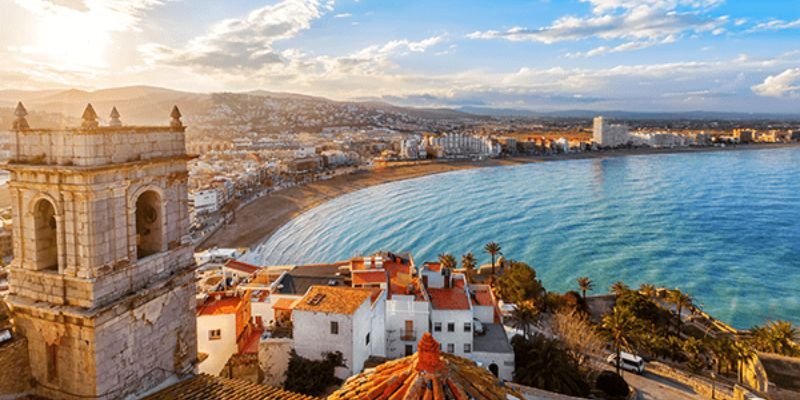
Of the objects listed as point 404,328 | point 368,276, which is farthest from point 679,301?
point 368,276

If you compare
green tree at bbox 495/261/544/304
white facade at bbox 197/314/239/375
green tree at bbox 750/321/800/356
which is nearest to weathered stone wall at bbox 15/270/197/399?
white facade at bbox 197/314/239/375

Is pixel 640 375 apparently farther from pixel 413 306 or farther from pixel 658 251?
pixel 658 251

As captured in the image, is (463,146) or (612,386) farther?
(463,146)

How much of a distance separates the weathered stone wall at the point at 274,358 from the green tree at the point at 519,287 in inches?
583

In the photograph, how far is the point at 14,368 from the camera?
718cm

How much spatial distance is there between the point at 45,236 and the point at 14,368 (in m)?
1.82

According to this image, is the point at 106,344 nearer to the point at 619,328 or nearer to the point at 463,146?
the point at 619,328

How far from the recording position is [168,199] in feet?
26.7

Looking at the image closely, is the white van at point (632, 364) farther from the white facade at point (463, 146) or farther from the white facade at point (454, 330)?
the white facade at point (463, 146)

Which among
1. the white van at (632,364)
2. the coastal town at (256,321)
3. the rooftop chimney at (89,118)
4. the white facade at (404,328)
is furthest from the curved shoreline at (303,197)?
the rooftop chimney at (89,118)

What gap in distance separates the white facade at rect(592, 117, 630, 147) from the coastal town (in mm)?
121041

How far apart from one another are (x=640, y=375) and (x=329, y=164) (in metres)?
79.4

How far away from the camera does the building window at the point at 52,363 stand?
7.09 m

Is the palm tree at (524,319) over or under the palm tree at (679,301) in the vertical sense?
over
